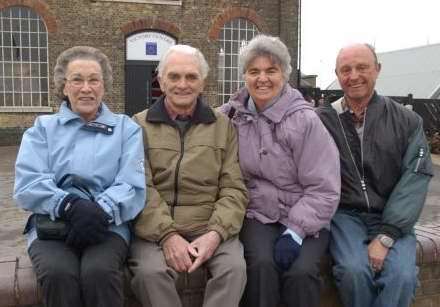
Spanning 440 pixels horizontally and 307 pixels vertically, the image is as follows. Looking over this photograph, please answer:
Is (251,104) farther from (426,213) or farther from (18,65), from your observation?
(18,65)

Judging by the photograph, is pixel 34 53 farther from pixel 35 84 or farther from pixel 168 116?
pixel 168 116

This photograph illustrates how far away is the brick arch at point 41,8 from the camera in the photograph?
16.1 m

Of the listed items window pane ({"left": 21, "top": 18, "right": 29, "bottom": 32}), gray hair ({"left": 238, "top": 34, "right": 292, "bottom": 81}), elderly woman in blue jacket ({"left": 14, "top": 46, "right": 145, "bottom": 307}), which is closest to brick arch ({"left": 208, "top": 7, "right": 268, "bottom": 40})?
window pane ({"left": 21, "top": 18, "right": 29, "bottom": 32})

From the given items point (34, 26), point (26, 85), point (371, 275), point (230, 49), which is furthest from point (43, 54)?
point (371, 275)

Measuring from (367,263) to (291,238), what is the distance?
49cm

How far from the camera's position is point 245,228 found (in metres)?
3.37

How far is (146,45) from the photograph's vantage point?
1736cm

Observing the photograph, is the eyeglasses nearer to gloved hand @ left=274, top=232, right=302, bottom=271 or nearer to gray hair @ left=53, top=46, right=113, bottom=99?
gray hair @ left=53, top=46, right=113, bottom=99

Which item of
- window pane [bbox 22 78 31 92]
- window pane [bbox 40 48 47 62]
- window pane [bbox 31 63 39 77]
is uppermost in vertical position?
window pane [bbox 40 48 47 62]

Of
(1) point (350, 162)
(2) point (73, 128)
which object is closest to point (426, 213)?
(1) point (350, 162)

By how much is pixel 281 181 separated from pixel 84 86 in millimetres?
1318

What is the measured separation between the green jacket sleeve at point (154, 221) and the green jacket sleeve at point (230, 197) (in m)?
0.26

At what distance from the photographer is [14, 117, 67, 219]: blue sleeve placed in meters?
2.96

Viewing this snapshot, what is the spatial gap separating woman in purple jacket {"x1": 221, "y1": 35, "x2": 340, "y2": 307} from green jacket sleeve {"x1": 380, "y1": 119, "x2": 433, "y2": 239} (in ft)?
1.28
